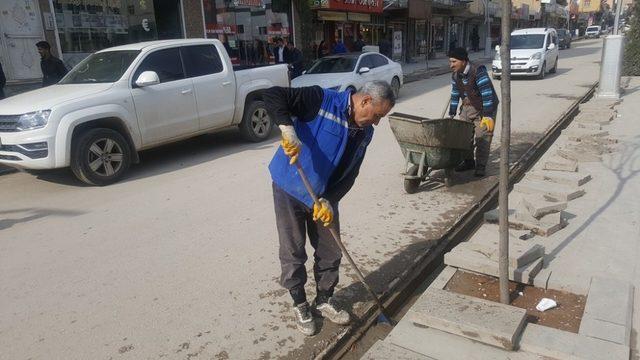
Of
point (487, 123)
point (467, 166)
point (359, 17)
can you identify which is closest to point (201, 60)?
point (467, 166)

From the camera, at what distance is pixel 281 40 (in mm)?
17031

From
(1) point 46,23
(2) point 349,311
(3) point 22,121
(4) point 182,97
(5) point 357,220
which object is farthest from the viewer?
(1) point 46,23

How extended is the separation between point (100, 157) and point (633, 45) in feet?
60.7

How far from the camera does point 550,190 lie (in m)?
5.52

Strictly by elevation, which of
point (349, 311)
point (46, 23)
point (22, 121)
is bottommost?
point (349, 311)

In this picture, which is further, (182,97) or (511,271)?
(182,97)

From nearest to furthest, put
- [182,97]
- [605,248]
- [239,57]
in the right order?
[605,248] < [182,97] < [239,57]

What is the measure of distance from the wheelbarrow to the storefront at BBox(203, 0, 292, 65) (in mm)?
12427

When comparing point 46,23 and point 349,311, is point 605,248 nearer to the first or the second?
point 349,311

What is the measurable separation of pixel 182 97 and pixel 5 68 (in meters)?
6.31

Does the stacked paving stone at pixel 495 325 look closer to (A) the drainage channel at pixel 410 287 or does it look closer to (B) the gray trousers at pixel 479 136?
(A) the drainage channel at pixel 410 287

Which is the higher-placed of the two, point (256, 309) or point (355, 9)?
point (355, 9)

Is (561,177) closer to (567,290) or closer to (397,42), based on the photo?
(567,290)

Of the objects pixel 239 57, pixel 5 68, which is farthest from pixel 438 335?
pixel 239 57
